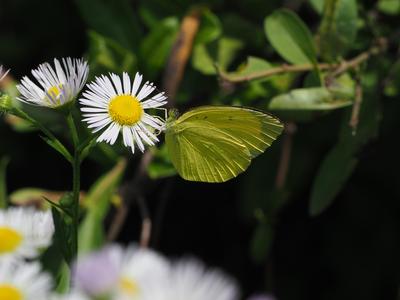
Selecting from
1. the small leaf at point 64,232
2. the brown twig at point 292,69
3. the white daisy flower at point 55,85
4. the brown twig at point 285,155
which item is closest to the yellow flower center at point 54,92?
the white daisy flower at point 55,85

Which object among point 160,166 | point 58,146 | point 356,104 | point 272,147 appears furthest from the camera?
point 272,147

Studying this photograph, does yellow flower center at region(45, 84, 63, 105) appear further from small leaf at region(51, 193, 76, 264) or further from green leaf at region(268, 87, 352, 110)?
green leaf at region(268, 87, 352, 110)

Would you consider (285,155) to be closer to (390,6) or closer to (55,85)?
(390,6)

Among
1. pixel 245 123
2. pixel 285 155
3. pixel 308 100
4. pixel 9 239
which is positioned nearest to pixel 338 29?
pixel 308 100

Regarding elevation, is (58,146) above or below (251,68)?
below

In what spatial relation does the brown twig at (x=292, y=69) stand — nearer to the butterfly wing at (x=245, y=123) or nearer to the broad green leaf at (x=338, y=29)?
the broad green leaf at (x=338, y=29)

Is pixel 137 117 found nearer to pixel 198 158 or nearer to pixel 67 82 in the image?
pixel 67 82
